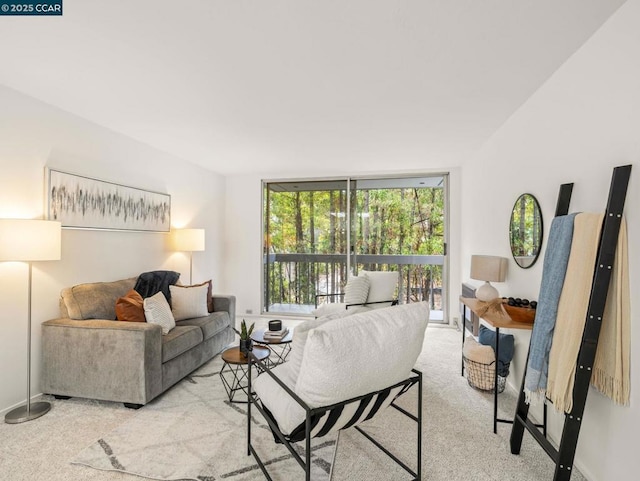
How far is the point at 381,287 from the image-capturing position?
3.97 meters

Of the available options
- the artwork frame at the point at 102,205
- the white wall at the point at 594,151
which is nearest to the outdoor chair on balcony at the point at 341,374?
the white wall at the point at 594,151

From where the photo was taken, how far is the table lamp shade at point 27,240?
232 centimetres

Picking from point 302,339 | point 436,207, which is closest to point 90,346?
point 302,339

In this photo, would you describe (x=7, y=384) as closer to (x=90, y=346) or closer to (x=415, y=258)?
(x=90, y=346)

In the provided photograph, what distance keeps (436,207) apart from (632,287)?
3877 millimetres

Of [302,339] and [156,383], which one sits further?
[156,383]

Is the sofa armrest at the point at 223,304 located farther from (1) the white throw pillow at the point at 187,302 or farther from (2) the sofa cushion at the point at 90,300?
(2) the sofa cushion at the point at 90,300

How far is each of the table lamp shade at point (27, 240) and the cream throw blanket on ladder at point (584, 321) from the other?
133 inches

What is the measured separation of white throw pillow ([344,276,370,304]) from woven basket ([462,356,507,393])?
127 centimetres

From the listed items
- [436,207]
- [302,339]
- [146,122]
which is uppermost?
[146,122]

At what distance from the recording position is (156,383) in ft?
8.78

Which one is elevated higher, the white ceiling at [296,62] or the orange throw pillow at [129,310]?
the white ceiling at [296,62]

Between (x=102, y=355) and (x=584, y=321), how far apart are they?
10.5 ft

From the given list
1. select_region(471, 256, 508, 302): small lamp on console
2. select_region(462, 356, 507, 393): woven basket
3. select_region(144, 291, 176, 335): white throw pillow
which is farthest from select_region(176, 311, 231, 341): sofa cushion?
select_region(471, 256, 508, 302): small lamp on console
